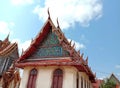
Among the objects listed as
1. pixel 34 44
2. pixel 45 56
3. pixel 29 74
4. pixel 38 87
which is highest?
pixel 34 44

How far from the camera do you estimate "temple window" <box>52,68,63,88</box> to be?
11242mm

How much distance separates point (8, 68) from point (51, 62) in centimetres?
1143

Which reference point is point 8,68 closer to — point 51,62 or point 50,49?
point 50,49

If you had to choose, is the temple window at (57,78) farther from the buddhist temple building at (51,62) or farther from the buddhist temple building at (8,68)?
the buddhist temple building at (8,68)

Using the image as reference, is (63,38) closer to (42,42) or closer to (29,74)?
(42,42)

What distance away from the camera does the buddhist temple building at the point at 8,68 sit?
20219 mm

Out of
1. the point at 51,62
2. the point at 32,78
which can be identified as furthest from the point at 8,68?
the point at 51,62

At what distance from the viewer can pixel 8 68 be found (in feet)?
70.8

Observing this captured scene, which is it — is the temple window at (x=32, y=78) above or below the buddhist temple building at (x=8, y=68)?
below

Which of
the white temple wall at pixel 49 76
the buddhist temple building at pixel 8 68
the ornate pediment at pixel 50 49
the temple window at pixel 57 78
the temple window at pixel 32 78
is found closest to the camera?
the white temple wall at pixel 49 76

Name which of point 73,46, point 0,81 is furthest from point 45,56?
point 0,81

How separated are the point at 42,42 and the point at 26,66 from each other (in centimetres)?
197

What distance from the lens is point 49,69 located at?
468 inches

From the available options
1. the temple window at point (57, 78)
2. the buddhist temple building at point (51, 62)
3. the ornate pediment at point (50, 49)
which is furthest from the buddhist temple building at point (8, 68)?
the temple window at point (57, 78)
